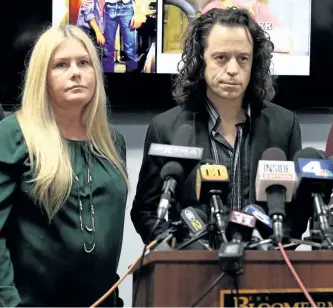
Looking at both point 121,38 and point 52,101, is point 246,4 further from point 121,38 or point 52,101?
point 52,101

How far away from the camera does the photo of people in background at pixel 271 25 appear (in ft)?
9.59

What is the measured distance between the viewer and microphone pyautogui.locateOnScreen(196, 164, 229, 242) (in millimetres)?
1440

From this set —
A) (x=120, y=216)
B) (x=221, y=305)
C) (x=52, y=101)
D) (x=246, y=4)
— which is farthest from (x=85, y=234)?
(x=246, y=4)

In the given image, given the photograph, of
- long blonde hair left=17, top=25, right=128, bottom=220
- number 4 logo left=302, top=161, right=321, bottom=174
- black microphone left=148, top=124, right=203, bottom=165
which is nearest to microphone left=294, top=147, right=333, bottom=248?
number 4 logo left=302, top=161, right=321, bottom=174

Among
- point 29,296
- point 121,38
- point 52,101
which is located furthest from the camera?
point 121,38

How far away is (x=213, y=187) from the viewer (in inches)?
57.7

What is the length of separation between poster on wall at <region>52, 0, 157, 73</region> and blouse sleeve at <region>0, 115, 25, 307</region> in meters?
0.99

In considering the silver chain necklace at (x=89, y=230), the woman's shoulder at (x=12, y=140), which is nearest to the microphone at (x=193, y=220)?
the silver chain necklace at (x=89, y=230)

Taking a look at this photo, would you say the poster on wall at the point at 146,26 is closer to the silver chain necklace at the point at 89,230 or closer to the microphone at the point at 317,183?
the silver chain necklace at the point at 89,230

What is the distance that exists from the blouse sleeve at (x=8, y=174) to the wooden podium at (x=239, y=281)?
577 mm

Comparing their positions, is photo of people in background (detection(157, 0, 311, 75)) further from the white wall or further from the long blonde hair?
the long blonde hair

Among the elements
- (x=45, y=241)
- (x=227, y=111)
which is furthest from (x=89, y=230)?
(x=227, y=111)

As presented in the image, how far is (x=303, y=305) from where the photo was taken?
1370 millimetres

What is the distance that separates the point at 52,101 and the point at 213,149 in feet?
1.59
